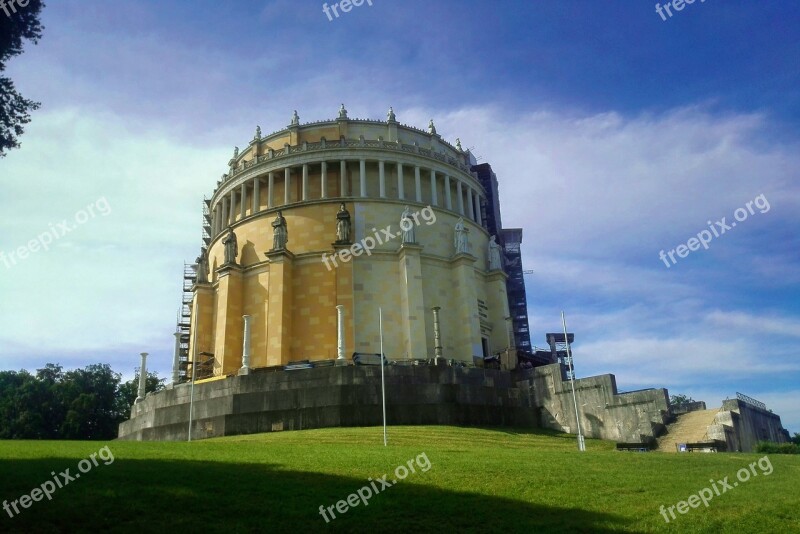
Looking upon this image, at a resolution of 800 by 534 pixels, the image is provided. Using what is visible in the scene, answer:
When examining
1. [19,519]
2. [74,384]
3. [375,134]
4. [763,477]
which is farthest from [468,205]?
[19,519]

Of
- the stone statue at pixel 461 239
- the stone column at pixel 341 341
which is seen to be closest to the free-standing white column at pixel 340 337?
the stone column at pixel 341 341

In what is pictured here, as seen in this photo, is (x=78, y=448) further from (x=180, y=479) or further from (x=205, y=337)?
(x=205, y=337)

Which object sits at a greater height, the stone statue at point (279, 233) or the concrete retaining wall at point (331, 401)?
the stone statue at point (279, 233)

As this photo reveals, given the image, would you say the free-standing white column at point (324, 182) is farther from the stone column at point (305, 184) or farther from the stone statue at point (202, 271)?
the stone statue at point (202, 271)

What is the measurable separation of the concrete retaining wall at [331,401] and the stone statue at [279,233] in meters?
12.4

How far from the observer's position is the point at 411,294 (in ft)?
150

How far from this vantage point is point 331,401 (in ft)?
113

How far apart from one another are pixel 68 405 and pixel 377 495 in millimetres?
56416

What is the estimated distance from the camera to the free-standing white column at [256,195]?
51.5 m

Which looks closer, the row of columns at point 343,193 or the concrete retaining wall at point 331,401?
the concrete retaining wall at point 331,401

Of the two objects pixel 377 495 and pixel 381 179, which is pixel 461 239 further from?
pixel 377 495

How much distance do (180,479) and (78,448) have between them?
7.09 metres

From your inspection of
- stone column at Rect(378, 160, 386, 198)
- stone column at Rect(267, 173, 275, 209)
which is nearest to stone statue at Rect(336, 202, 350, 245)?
stone column at Rect(378, 160, 386, 198)

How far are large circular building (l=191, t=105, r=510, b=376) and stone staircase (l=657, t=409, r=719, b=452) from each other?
563 inches
